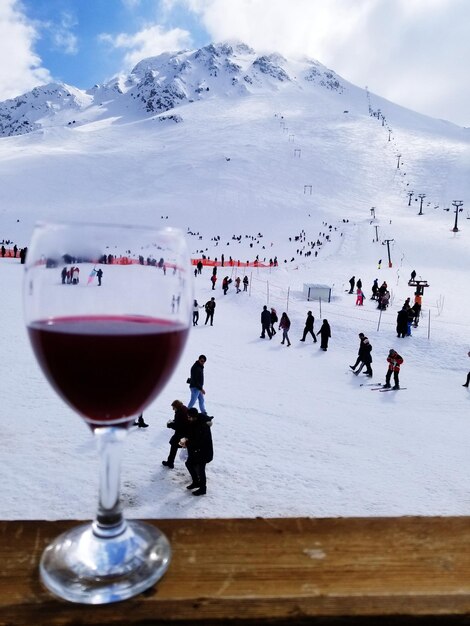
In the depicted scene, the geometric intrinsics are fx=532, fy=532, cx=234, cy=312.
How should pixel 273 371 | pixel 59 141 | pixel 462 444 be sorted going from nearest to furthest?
1. pixel 462 444
2. pixel 273 371
3. pixel 59 141

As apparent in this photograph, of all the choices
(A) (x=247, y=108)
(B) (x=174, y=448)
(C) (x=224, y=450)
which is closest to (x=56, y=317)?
(B) (x=174, y=448)


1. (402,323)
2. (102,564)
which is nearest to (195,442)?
(102,564)

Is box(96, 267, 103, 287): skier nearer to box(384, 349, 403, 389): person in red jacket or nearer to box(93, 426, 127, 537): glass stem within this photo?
box(93, 426, 127, 537): glass stem

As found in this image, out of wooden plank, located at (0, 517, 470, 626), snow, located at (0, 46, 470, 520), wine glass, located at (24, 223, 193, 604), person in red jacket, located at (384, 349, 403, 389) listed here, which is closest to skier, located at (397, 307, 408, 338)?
snow, located at (0, 46, 470, 520)

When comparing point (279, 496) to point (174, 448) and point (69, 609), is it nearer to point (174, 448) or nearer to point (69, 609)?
point (174, 448)

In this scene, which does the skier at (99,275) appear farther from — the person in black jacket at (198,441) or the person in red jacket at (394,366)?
the person in red jacket at (394,366)

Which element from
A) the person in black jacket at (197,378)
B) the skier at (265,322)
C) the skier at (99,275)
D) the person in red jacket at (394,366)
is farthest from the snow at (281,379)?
the skier at (99,275)
